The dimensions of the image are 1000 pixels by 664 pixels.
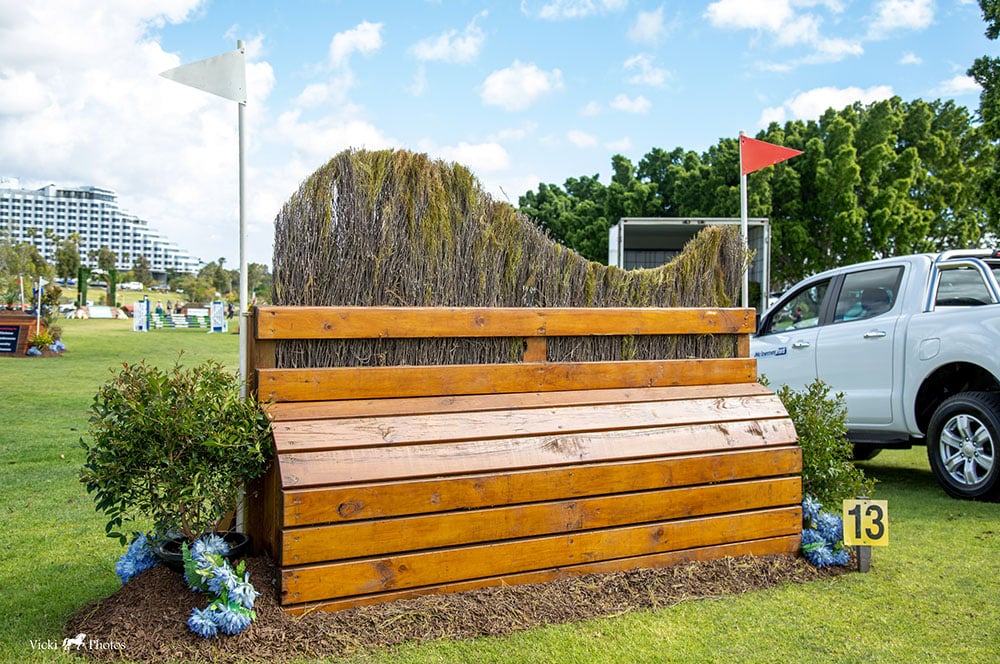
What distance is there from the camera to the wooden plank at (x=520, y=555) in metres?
3.02

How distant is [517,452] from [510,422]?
0.49 ft

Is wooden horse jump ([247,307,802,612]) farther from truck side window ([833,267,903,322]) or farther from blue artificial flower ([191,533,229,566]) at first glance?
truck side window ([833,267,903,322])

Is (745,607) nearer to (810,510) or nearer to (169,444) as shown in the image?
(810,510)

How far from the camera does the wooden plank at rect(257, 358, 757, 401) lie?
10.7 ft

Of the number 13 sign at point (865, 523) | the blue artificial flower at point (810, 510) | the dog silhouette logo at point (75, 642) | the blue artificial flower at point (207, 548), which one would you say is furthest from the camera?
the blue artificial flower at point (810, 510)

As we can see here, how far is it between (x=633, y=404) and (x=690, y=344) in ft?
2.06

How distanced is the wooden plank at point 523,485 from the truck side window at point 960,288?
269 cm

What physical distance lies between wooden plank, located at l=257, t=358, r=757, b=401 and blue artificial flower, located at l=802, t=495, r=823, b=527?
2.30ft

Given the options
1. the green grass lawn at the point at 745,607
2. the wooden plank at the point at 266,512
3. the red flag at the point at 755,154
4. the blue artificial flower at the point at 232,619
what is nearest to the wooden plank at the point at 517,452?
the wooden plank at the point at 266,512

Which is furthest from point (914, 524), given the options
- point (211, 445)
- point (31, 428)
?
point (31, 428)

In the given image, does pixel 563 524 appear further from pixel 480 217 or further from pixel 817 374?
pixel 817 374

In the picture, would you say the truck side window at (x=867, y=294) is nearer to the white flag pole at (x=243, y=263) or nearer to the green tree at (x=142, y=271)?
the white flag pole at (x=243, y=263)

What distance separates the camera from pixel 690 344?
432cm

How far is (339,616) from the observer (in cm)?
301
